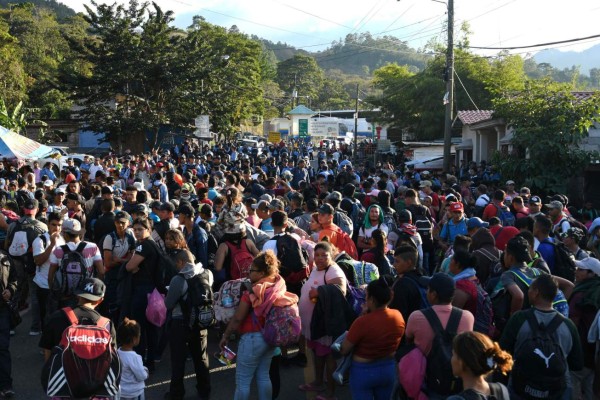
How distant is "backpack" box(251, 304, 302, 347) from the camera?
505 centimetres

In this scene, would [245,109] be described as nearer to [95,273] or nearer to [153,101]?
[153,101]

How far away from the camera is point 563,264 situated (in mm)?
6562

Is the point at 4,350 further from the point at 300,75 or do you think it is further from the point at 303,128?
the point at 300,75

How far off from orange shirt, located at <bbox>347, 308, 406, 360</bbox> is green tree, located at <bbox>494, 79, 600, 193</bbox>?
38.9 ft

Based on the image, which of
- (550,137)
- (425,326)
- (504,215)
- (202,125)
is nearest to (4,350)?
(425,326)

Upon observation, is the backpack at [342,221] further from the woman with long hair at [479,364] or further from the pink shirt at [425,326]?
the woman with long hair at [479,364]

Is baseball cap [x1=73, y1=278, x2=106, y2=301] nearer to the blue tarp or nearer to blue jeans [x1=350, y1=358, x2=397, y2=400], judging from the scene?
blue jeans [x1=350, y1=358, x2=397, y2=400]

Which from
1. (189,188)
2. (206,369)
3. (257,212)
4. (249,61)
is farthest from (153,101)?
(206,369)

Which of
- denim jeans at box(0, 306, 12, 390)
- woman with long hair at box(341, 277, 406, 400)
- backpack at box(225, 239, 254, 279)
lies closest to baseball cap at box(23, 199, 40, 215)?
denim jeans at box(0, 306, 12, 390)

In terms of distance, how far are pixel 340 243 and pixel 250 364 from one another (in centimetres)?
249

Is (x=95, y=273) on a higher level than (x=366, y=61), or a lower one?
lower

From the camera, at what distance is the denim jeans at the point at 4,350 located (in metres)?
5.79

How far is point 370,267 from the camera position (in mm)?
6125

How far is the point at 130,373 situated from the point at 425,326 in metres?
2.35
